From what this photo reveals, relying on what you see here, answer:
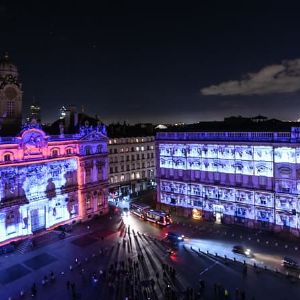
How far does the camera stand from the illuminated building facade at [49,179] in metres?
58.7

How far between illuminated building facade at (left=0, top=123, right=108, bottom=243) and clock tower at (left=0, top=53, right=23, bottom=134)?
10179 millimetres

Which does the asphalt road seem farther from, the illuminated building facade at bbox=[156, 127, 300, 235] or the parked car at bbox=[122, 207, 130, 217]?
the parked car at bbox=[122, 207, 130, 217]

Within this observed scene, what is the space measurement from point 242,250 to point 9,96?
54828 mm

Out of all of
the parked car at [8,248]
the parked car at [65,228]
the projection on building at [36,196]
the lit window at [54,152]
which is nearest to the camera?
A: the parked car at [8,248]

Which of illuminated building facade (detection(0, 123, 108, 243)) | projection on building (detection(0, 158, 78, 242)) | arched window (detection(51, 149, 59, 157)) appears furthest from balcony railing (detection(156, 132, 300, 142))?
arched window (detection(51, 149, 59, 157))

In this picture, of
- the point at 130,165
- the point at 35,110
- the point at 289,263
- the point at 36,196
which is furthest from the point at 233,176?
the point at 35,110

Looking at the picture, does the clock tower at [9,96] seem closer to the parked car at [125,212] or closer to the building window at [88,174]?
the building window at [88,174]

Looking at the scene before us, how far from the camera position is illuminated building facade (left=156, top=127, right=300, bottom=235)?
59.4 m

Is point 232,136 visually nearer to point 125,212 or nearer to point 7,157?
Answer: point 125,212

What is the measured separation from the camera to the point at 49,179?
215 feet

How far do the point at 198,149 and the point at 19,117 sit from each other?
130 ft

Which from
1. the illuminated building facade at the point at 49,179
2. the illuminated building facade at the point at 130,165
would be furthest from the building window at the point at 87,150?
the illuminated building facade at the point at 130,165

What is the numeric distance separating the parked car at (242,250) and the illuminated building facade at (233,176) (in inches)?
497

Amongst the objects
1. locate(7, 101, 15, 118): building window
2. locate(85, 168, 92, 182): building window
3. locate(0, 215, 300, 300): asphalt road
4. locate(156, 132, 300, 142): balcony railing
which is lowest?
locate(0, 215, 300, 300): asphalt road
